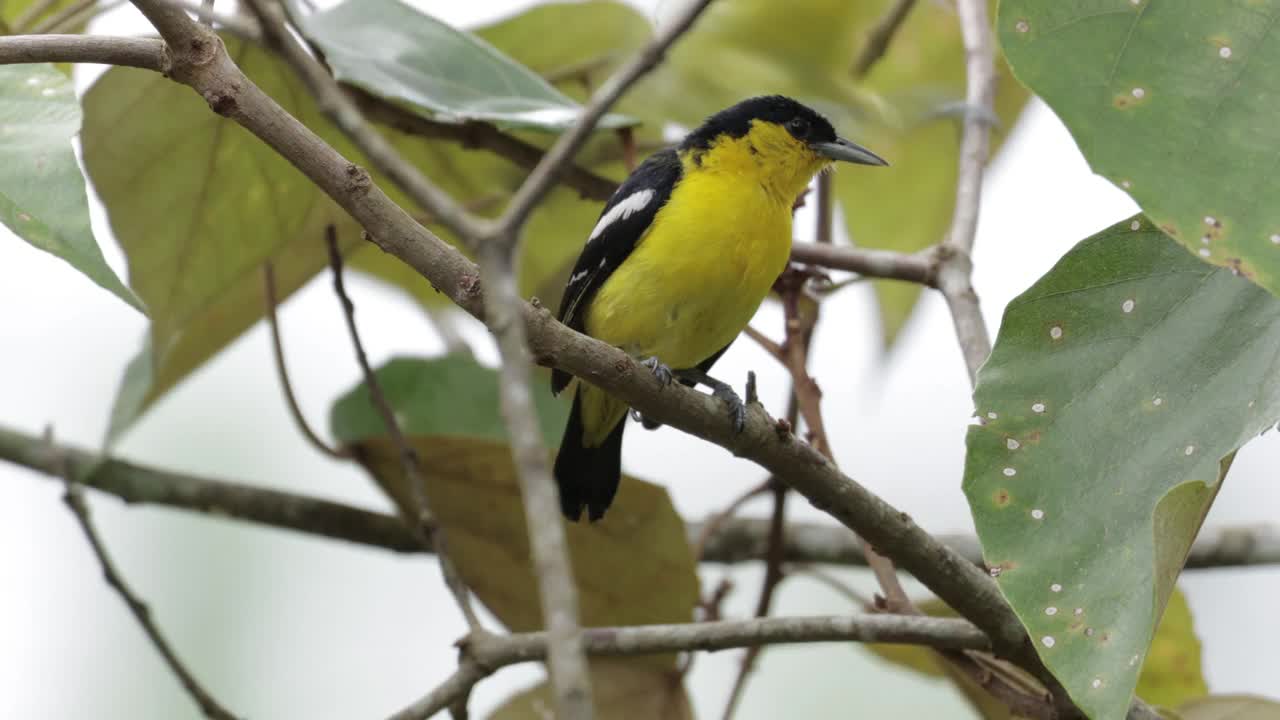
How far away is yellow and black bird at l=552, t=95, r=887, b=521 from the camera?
132 inches

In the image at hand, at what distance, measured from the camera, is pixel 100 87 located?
2.78 meters

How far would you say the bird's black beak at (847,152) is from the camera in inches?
147

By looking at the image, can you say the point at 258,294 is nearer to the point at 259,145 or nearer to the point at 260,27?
the point at 259,145

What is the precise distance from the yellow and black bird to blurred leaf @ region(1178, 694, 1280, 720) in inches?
47.9

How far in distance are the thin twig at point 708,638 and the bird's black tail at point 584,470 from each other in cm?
61

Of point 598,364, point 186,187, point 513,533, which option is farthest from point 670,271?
point 598,364

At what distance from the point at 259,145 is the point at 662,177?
3.51 ft

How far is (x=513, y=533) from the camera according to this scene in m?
3.04

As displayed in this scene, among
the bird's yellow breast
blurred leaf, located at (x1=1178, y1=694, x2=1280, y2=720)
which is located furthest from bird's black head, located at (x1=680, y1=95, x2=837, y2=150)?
blurred leaf, located at (x1=1178, y1=694, x2=1280, y2=720)

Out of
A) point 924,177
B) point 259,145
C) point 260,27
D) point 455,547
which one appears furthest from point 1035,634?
point 924,177

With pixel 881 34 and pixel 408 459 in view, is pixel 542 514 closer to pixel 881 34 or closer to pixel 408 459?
pixel 408 459

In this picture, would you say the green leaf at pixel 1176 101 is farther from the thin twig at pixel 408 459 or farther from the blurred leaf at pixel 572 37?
the blurred leaf at pixel 572 37

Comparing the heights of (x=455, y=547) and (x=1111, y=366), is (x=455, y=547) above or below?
above

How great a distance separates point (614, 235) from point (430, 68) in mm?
798
